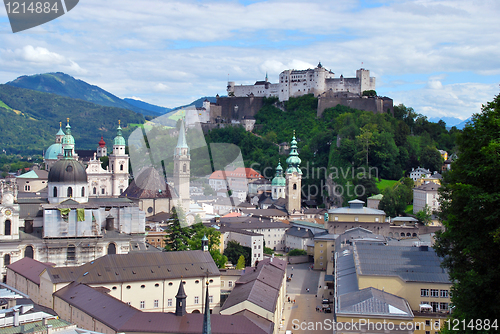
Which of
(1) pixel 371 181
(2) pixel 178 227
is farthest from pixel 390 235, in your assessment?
(2) pixel 178 227

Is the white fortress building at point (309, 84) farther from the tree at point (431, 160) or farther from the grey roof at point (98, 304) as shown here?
the grey roof at point (98, 304)

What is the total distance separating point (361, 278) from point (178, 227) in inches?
888

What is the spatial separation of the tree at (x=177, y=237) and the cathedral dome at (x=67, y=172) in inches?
335

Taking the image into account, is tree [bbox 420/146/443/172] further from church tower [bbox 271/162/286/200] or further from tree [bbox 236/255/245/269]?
tree [bbox 236/255/245/269]

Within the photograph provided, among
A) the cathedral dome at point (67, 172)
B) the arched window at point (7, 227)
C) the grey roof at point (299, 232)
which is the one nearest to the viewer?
the arched window at point (7, 227)

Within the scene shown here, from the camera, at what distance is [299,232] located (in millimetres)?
68250

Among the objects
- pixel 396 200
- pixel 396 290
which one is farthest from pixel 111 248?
pixel 396 200

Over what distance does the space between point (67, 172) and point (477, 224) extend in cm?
3409

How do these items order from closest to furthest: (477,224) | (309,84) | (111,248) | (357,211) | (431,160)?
1. (477,224)
2. (111,248)
3. (357,211)
4. (431,160)
5. (309,84)

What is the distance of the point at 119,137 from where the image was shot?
7788 centimetres

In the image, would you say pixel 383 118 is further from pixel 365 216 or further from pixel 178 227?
pixel 178 227

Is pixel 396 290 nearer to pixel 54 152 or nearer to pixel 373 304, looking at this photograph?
pixel 373 304

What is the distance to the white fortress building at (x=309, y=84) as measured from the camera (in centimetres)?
10500

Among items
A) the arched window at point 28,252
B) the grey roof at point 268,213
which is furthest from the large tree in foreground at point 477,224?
the grey roof at point 268,213
